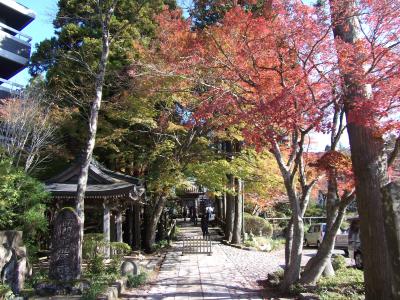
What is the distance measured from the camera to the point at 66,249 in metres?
10.9

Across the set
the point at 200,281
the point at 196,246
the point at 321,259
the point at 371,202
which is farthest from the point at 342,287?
the point at 196,246

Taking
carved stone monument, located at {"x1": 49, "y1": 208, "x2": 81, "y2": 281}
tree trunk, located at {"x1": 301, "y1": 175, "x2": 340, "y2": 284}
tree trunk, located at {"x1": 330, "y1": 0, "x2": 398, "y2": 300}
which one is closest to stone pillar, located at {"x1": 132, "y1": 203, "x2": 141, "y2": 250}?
carved stone monument, located at {"x1": 49, "y1": 208, "x2": 81, "y2": 281}

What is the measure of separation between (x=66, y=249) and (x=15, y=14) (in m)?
46.1

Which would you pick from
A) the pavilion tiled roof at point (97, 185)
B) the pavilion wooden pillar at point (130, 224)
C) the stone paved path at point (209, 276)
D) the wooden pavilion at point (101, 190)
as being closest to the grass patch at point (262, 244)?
the stone paved path at point (209, 276)

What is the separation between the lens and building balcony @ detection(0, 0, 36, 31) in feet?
155

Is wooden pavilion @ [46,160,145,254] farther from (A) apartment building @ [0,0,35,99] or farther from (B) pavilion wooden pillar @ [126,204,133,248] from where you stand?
(A) apartment building @ [0,0,35,99]

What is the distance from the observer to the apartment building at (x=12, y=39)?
47.0 metres

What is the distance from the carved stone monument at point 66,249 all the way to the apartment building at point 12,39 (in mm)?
39865

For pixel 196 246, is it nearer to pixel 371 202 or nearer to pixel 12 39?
pixel 371 202

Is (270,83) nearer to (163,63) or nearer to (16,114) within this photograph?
(163,63)

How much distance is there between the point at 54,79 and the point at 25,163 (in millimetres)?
4578

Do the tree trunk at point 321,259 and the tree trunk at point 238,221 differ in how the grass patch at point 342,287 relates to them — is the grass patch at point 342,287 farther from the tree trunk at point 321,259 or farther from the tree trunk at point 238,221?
the tree trunk at point 238,221

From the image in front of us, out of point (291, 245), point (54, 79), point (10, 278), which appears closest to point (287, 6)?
point (291, 245)

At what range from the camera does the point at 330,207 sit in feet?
34.8
